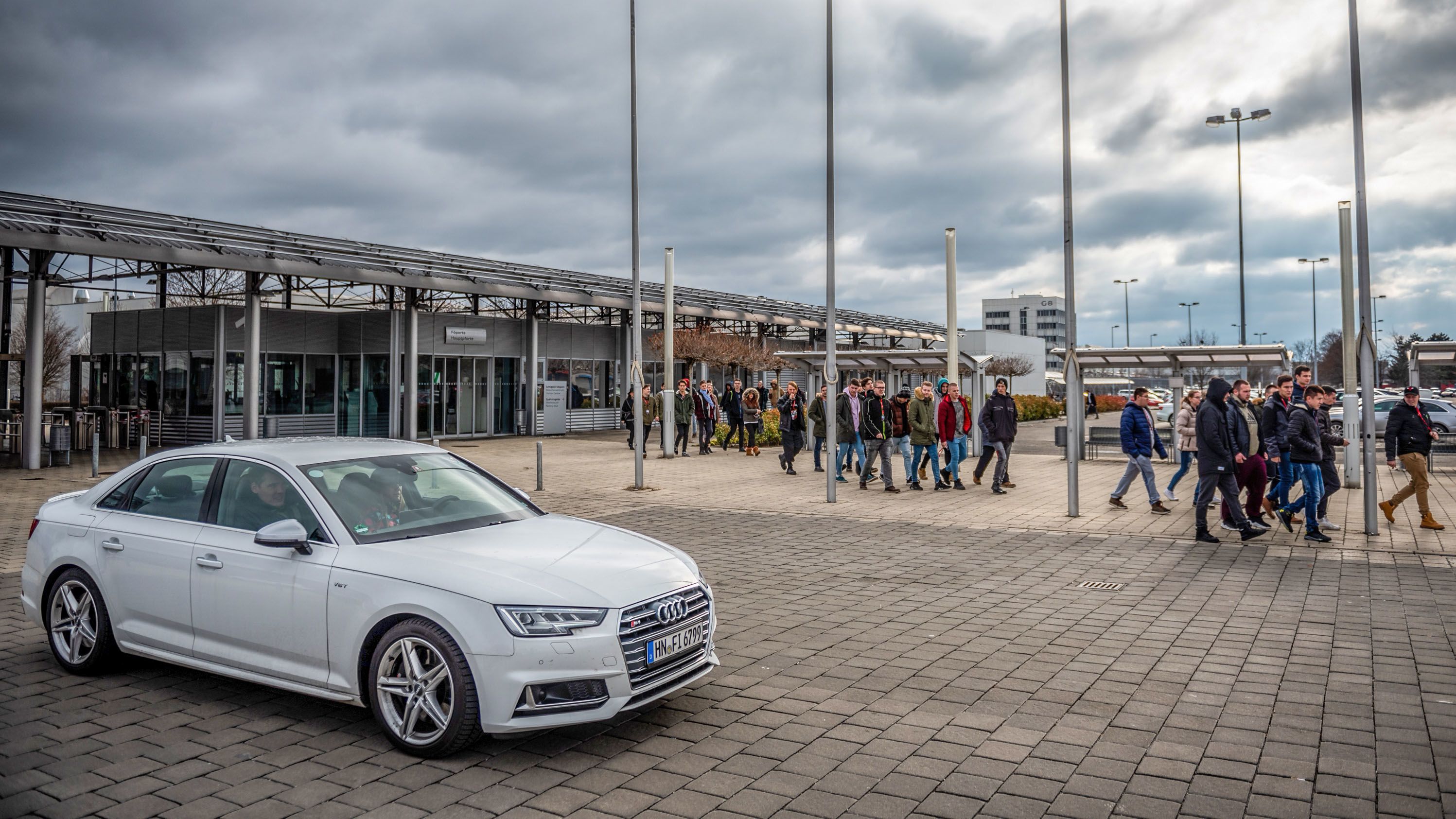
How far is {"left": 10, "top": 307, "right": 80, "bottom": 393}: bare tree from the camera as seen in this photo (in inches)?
1914

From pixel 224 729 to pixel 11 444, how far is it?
24515 millimetres

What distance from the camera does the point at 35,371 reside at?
19.4 m

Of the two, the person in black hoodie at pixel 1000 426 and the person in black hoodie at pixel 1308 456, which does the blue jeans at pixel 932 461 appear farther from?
the person in black hoodie at pixel 1308 456

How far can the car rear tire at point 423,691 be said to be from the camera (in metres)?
4.22

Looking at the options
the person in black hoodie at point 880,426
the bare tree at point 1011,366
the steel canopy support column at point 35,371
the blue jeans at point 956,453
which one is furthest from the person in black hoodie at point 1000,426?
the bare tree at point 1011,366

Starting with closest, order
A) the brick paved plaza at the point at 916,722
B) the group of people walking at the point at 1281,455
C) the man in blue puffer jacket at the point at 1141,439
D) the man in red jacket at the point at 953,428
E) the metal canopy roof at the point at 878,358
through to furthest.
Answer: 1. the brick paved plaza at the point at 916,722
2. the group of people walking at the point at 1281,455
3. the man in blue puffer jacket at the point at 1141,439
4. the man in red jacket at the point at 953,428
5. the metal canopy roof at the point at 878,358

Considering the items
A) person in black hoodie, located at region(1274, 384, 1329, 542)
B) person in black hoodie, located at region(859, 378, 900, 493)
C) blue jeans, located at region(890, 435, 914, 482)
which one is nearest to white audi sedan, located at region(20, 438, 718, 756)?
person in black hoodie, located at region(1274, 384, 1329, 542)

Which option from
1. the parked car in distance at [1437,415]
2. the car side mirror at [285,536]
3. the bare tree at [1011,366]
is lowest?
the car side mirror at [285,536]

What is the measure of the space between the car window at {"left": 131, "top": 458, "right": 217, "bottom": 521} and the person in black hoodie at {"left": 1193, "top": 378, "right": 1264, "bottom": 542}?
8.94 m

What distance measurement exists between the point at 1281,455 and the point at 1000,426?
493 centimetres

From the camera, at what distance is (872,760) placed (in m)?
4.30

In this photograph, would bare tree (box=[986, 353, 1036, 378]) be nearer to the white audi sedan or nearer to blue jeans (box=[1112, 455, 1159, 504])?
blue jeans (box=[1112, 455, 1159, 504])

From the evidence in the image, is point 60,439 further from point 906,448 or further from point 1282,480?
point 1282,480

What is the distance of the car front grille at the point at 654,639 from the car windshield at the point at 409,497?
1.24 metres
